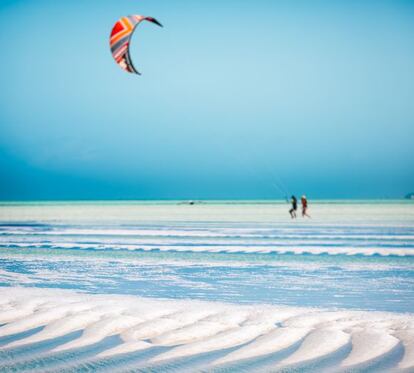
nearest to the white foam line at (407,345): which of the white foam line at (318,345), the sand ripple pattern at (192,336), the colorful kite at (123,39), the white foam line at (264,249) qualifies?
the sand ripple pattern at (192,336)

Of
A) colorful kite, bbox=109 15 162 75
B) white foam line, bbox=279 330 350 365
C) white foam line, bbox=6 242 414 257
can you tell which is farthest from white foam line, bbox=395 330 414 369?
Answer: colorful kite, bbox=109 15 162 75

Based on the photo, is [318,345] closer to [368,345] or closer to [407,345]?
[368,345]

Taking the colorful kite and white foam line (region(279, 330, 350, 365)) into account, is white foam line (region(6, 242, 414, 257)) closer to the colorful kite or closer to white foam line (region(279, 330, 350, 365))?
the colorful kite

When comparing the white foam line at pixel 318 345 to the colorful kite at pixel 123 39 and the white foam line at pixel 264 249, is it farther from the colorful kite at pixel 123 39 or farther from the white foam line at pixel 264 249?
the colorful kite at pixel 123 39

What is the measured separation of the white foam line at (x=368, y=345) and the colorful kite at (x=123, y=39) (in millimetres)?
10618

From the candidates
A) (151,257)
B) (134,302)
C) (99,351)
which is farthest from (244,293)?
(151,257)

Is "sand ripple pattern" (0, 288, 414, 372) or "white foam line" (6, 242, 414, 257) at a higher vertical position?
"white foam line" (6, 242, 414, 257)

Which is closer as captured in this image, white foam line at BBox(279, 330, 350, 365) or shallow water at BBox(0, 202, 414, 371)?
white foam line at BBox(279, 330, 350, 365)

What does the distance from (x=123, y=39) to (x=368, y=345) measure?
11.8 m

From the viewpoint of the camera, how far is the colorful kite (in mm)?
13812

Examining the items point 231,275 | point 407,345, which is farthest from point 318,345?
point 231,275

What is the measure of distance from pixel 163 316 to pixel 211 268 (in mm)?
4053

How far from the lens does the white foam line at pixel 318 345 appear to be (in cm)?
359

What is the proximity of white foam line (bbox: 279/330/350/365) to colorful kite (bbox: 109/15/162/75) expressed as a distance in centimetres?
1051
